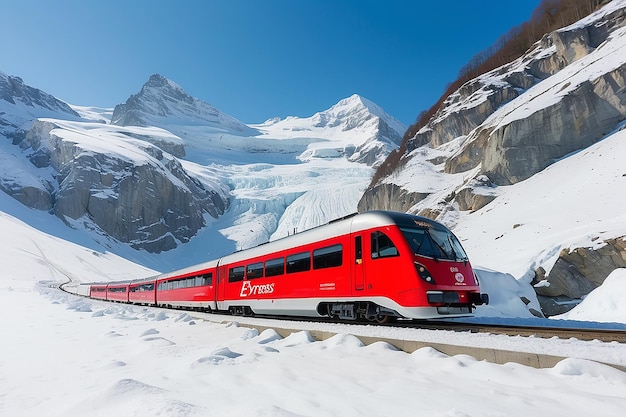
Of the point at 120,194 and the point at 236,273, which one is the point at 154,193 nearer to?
the point at 120,194

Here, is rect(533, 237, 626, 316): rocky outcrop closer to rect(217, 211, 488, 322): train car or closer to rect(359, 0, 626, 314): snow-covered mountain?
rect(359, 0, 626, 314): snow-covered mountain

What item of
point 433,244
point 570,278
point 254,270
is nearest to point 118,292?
point 254,270

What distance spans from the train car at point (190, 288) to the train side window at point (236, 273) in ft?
6.83

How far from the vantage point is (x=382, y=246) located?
10.4m

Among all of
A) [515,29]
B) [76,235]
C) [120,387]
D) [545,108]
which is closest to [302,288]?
[120,387]

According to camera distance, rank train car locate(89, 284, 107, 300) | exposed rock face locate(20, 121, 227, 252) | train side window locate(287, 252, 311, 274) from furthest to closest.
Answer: exposed rock face locate(20, 121, 227, 252)
train car locate(89, 284, 107, 300)
train side window locate(287, 252, 311, 274)

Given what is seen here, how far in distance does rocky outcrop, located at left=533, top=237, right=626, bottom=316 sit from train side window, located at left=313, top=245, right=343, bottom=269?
1455cm

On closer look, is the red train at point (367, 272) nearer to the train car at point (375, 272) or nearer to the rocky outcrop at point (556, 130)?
the train car at point (375, 272)

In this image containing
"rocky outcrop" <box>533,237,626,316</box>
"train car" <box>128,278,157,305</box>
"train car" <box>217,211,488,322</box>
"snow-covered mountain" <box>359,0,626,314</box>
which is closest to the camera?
"train car" <box>217,211,488,322</box>

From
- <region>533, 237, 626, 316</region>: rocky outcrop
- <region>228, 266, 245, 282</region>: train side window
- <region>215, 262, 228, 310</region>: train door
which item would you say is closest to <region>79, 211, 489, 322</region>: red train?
<region>228, 266, 245, 282</region>: train side window

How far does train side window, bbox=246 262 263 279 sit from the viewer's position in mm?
15379

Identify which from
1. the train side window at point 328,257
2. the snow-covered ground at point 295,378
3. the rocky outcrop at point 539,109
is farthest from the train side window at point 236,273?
the rocky outcrop at point 539,109

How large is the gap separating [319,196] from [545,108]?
78.1 meters

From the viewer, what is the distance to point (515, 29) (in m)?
71.1
